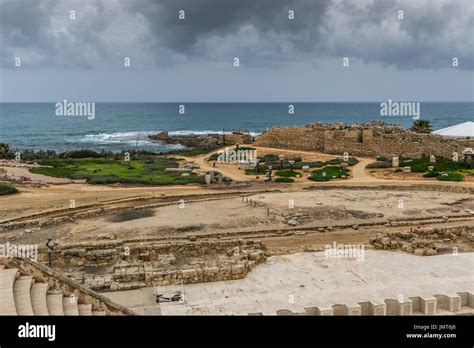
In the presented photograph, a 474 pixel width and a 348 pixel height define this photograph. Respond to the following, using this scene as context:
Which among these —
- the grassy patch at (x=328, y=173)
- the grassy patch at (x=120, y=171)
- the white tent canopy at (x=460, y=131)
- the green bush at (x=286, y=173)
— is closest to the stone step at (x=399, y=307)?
the grassy patch at (x=328, y=173)

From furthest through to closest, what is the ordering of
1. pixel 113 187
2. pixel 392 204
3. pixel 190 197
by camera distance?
pixel 113 187 < pixel 190 197 < pixel 392 204

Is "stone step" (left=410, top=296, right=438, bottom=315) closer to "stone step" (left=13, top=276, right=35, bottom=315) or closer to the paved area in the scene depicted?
the paved area

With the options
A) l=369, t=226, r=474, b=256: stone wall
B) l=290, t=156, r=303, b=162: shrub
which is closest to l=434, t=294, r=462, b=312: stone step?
l=369, t=226, r=474, b=256: stone wall

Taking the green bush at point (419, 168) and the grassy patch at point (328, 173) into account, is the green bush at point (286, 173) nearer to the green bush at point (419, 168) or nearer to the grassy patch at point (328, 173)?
the grassy patch at point (328, 173)
